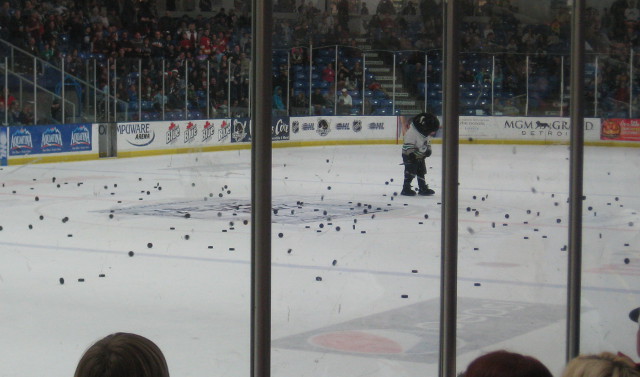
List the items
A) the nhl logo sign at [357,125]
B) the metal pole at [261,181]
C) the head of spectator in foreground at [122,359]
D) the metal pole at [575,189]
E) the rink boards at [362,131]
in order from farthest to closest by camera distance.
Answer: the metal pole at [575,189] < the nhl logo sign at [357,125] < the rink boards at [362,131] < the metal pole at [261,181] < the head of spectator in foreground at [122,359]

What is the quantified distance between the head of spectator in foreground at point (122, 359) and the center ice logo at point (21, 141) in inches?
114

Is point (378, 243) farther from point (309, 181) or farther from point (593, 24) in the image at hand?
point (593, 24)

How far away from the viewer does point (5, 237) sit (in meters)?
4.75

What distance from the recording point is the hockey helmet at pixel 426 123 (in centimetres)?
272

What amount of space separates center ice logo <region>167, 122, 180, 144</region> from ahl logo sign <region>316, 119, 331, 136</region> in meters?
0.50

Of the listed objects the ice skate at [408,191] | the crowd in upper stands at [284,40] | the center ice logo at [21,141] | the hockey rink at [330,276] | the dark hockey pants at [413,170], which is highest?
the crowd in upper stands at [284,40]

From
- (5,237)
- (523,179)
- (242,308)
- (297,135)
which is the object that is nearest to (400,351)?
(242,308)

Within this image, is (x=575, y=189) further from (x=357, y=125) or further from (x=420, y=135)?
(x=357, y=125)

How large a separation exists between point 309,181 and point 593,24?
1.11 metres

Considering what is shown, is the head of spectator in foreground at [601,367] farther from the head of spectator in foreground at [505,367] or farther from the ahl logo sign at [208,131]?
the ahl logo sign at [208,131]

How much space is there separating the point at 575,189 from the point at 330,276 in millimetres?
964

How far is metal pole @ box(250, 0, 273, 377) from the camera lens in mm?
2162

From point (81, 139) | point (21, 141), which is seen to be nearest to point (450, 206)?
point (21, 141)

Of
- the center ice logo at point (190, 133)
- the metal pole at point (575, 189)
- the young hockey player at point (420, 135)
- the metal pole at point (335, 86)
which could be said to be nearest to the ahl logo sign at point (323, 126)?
the metal pole at point (335, 86)
